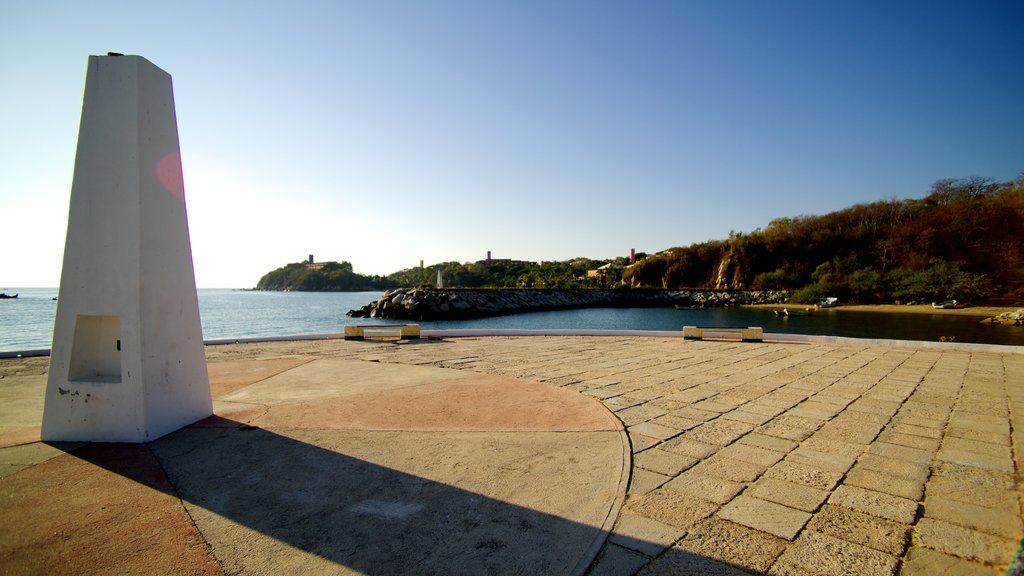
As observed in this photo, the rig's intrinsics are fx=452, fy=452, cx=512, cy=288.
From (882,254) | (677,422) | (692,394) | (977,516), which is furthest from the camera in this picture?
(882,254)

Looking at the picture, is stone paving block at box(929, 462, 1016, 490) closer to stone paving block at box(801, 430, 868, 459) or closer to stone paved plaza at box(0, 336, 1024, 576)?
stone paved plaza at box(0, 336, 1024, 576)

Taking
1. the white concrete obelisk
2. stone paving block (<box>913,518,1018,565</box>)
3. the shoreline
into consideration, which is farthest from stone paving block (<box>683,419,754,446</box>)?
the shoreline

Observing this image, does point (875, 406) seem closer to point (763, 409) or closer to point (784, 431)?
point (763, 409)

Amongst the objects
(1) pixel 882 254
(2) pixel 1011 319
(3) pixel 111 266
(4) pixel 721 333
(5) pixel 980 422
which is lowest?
(2) pixel 1011 319

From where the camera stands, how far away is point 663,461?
3.54 metres

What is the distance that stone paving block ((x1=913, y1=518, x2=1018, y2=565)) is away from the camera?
227 cm

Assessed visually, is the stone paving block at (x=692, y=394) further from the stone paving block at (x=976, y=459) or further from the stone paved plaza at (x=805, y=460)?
the stone paving block at (x=976, y=459)

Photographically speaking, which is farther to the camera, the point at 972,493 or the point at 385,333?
the point at 385,333

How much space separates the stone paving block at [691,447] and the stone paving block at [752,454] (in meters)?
0.09

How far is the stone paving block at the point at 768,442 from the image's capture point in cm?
382

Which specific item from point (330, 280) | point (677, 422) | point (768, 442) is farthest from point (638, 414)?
point (330, 280)

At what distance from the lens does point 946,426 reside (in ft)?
14.6

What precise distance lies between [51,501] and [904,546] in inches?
194

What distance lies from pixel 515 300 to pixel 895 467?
5552 centimetres
